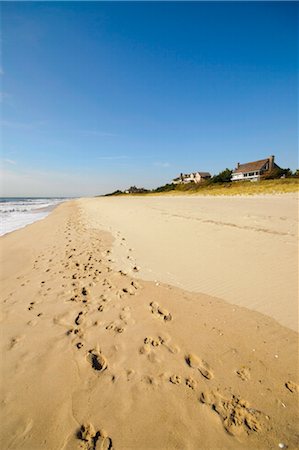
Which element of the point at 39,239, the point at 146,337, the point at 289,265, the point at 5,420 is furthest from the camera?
the point at 39,239

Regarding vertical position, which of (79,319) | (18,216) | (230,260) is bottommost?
(79,319)

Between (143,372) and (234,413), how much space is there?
3.31ft

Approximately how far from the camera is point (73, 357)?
276cm

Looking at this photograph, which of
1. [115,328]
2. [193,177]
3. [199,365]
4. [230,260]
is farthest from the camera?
[193,177]

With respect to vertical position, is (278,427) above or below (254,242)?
below

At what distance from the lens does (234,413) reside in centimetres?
205

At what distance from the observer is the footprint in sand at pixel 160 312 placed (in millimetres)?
3527

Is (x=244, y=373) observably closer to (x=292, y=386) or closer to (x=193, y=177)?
(x=292, y=386)

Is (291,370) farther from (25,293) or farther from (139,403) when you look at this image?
(25,293)

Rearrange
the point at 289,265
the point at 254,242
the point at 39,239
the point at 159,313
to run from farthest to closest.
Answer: the point at 39,239, the point at 254,242, the point at 289,265, the point at 159,313

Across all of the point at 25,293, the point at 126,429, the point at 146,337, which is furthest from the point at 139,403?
the point at 25,293

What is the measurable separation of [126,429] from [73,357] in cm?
112

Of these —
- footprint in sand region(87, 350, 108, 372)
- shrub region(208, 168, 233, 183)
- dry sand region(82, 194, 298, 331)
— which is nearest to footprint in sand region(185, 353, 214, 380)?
footprint in sand region(87, 350, 108, 372)

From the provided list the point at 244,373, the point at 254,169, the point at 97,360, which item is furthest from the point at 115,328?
the point at 254,169
